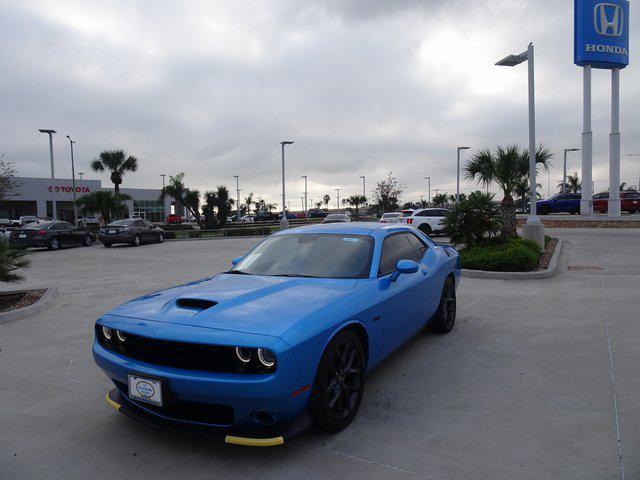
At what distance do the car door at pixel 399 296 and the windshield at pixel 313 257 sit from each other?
0.73ft

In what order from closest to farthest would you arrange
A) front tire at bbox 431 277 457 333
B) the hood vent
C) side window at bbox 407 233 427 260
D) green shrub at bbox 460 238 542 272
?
the hood vent → side window at bbox 407 233 427 260 → front tire at bbox 431 277 457 333 → green shrub at bbox 460 238 542 272

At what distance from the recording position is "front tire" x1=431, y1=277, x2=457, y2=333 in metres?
5.61

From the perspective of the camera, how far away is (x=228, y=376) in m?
2.80

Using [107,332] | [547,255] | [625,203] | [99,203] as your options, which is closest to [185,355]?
[107,332]

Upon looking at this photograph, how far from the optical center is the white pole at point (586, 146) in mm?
32781

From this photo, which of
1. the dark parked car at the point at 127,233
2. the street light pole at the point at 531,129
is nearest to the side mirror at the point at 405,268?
the street light pole at the point at 531,129

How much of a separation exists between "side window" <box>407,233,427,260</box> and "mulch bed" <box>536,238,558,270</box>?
6.57m

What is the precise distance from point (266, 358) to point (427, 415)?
1549 millimetres

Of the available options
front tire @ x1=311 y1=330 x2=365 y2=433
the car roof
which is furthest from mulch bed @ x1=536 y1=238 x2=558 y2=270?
front tire @ x1=311 y1=330 x2=365 y2=433

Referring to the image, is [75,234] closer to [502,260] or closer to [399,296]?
[502,260]

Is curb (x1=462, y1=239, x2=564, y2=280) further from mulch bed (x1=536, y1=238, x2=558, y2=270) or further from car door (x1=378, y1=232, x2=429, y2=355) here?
car door (x1=378, y1=232, x2=429, y2=355)

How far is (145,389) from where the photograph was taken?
298cm

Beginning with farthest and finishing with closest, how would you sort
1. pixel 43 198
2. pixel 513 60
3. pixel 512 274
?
pixel 43 198 < pixel 513 60 < pixel 512 274

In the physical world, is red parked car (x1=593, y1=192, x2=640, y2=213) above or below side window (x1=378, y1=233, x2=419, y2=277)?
above
